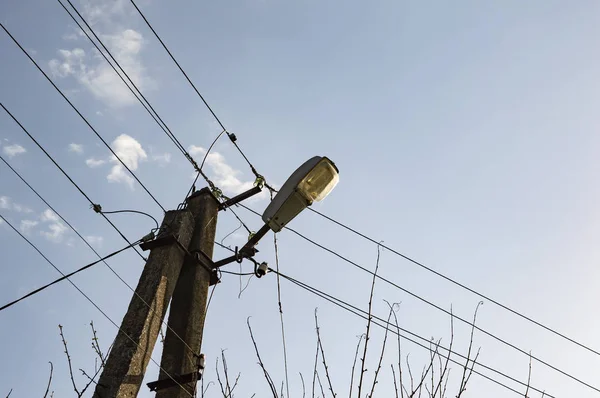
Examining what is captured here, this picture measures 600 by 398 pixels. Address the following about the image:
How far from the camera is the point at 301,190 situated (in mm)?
3832

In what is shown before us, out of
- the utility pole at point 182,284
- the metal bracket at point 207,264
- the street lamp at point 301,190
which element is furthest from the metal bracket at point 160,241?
the street lamp at point 301,190

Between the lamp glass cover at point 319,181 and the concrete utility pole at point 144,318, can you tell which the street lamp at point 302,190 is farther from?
the concrete utility pole at point 144,318

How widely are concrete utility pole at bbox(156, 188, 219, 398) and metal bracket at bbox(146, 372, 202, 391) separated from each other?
13 mm

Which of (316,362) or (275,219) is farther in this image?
(275,219)

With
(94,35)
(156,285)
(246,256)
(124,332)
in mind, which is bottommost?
(124,332)

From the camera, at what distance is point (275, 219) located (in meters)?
3.92

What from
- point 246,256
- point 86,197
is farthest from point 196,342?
point 86,197

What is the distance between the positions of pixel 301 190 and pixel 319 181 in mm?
158

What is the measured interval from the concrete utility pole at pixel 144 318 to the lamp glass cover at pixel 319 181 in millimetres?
867

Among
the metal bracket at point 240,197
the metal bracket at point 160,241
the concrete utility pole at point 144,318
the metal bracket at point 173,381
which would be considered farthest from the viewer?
the metal bracket at point 240,197

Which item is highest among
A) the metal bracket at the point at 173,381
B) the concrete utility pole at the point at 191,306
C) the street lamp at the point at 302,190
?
the street lamp at the point at 302,190

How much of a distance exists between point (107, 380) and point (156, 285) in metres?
0.64

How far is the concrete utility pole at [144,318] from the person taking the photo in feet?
9.44

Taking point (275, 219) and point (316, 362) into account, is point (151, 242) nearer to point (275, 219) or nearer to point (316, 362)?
point (275, 219)
